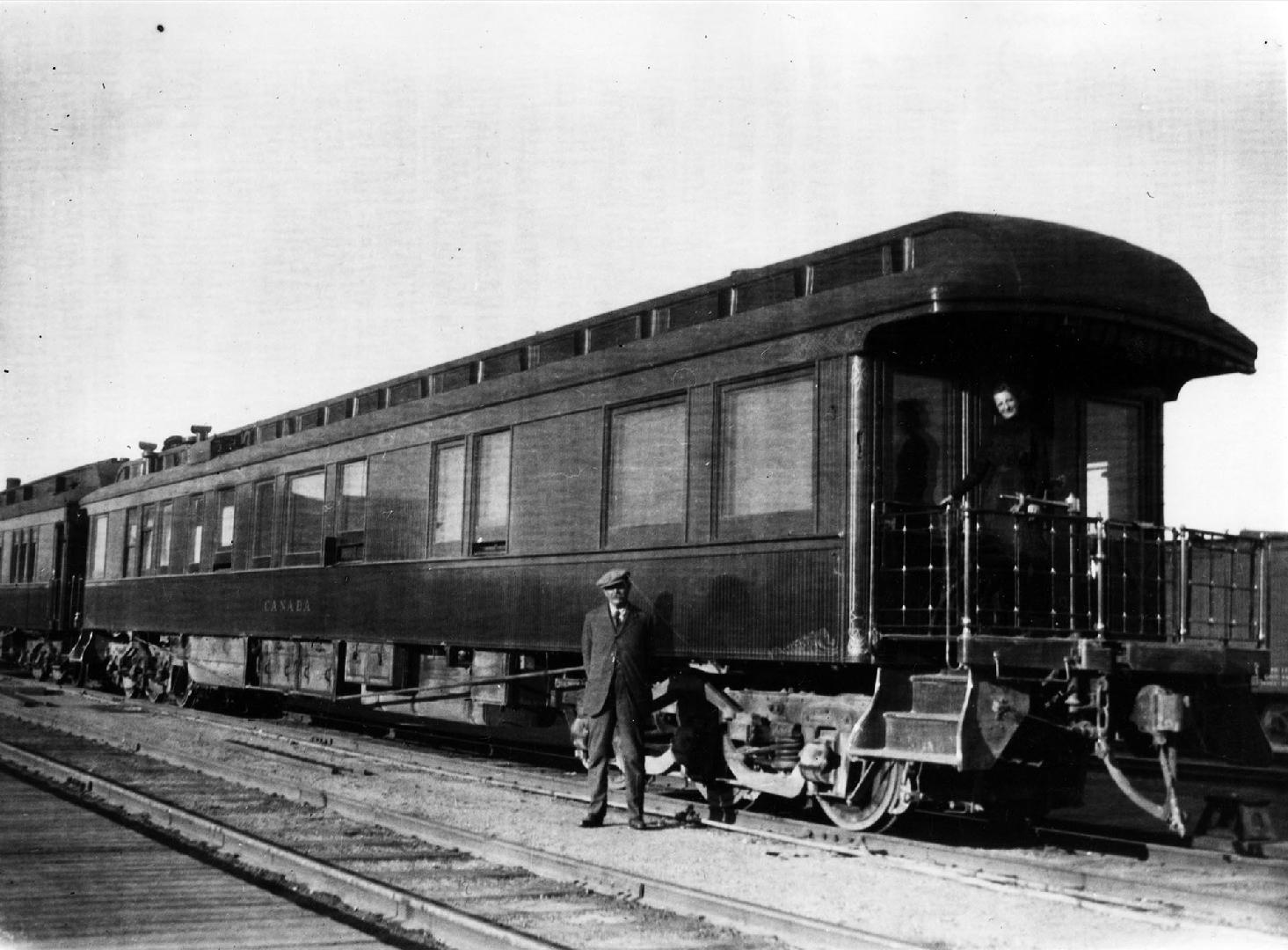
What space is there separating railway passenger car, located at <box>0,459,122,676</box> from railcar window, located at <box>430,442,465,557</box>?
13.6m

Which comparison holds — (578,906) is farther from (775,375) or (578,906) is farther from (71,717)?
(71,717)

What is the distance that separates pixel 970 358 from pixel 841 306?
93cm

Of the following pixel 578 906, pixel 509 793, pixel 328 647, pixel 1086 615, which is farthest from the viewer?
pixel 328 647

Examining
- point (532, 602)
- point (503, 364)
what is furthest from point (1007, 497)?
point (503, 364)

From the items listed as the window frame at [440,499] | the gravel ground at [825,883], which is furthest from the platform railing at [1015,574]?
the window frame at [440,499]

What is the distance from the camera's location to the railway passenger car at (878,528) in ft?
24.4

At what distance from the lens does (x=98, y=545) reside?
22078 millimetres

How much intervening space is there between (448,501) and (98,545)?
12606 mm

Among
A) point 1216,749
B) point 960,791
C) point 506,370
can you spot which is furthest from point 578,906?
point 506,370

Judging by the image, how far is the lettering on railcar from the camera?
574 inches

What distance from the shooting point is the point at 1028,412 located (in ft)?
27.5

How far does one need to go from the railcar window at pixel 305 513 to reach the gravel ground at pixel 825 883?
5.31 meters

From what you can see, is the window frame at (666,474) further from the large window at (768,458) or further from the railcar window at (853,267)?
the railcar window at (853,267)

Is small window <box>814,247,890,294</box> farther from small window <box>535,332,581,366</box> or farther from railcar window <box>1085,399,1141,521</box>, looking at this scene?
small window <box>535,332,581,366</box>
